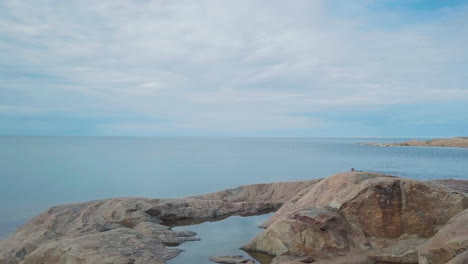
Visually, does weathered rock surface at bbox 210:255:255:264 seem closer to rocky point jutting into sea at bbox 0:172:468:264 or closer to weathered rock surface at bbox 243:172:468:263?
rocky point jutting into sea at bbox 0:172:468:264

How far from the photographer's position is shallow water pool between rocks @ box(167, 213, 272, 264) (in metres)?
11.9

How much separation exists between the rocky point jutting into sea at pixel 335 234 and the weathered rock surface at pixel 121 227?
1.5 inches

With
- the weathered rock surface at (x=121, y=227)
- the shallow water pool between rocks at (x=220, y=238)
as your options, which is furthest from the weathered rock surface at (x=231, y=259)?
the weathered rock surface at (x=121, y=227)

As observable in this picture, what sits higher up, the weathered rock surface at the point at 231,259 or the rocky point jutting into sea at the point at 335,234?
the rocky point jutting into sea at the point at 335,234

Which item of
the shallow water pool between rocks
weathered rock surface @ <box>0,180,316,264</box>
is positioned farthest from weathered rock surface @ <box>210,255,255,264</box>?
weathered rock surface @ <box>0,180,316,264</box>

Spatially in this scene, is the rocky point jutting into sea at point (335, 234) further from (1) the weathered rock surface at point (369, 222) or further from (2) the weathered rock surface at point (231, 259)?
(2) the weathered rock surface at point (231, 259)

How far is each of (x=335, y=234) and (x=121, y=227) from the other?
8415 millimetres

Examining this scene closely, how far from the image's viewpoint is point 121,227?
50.2 feet

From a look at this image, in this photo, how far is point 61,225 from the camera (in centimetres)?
1492

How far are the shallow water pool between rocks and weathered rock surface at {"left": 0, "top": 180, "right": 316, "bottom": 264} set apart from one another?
1.62ft

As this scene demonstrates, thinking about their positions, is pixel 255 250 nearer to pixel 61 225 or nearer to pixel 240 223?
pixel 240 223

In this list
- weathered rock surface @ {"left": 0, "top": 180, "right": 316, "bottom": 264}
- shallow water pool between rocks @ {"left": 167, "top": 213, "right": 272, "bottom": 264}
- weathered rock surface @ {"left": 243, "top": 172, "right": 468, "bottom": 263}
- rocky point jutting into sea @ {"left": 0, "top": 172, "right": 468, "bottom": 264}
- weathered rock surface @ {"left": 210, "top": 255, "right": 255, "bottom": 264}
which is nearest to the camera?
rocky point jutting into sea @ {"left": 0, "top": 172, "right": 468, "bottom": 264}

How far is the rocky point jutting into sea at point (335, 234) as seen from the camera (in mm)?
10227

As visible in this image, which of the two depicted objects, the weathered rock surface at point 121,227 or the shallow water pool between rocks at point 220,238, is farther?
the shallow water pool between rocks at point 220,238
